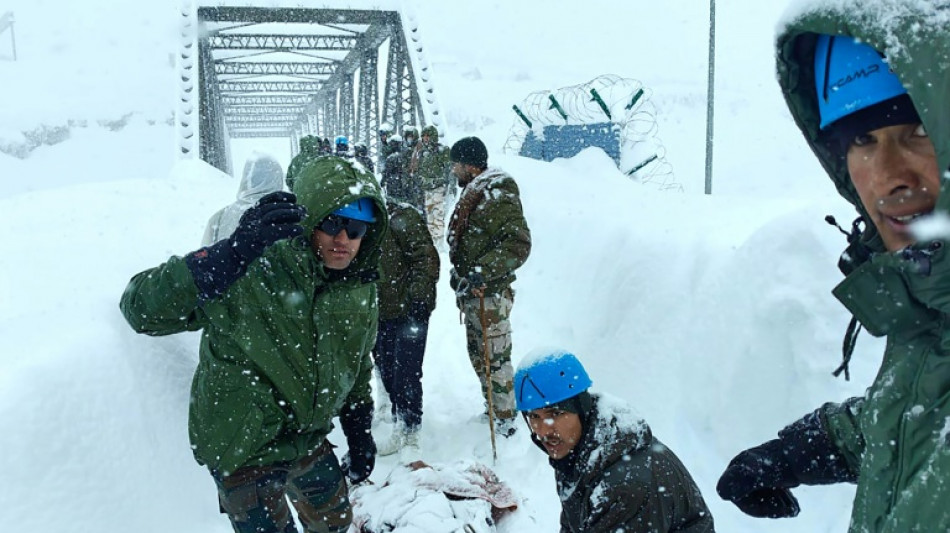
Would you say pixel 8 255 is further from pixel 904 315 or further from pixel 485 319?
pixel 904 315

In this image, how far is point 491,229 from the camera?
461 centimetres

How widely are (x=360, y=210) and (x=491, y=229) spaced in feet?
7.16

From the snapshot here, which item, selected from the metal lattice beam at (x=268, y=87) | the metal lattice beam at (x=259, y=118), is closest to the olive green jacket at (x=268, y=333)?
the metal lattice beam at (x=268, y=87)

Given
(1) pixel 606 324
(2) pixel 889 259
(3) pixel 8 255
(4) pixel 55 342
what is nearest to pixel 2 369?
(4) pixel 55 342

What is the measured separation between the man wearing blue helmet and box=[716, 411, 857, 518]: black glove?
15.9 inches

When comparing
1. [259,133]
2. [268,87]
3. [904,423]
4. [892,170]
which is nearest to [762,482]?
[904,423]

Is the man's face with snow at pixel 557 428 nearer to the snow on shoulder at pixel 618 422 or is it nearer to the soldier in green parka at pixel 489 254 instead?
the snow on shoulder at pixel 618 422

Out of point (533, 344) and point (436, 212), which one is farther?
point (436, 212)

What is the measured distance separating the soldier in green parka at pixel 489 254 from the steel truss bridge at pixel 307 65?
12848 mm

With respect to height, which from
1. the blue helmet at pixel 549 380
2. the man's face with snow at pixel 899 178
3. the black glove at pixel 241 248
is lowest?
the blue helmet at pixel 549 380

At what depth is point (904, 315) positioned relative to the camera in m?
0.91

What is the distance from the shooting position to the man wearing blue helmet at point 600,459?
1950 mm

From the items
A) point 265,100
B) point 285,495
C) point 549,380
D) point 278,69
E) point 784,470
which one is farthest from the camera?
point 265,100

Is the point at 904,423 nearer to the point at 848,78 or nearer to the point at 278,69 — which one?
the point at 848,78
